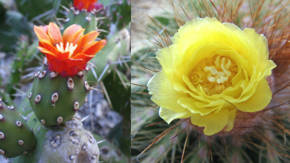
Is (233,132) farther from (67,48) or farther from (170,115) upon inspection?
(67,48)

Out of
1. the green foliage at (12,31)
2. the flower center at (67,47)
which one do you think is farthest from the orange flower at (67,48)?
the green foliage at (12,31)

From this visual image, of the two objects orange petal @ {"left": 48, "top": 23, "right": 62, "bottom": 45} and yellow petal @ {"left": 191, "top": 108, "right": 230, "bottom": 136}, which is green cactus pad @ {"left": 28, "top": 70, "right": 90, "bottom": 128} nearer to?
orange petal @ {"left": 48, "top": 23, "right": 62, "bottom": 45}

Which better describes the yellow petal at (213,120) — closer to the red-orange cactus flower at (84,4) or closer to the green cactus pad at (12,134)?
the green cactus pad at (12,134)

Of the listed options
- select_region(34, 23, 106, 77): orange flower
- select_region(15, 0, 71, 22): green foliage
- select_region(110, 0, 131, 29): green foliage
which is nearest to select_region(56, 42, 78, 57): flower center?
select_region(34, 23, 106, 77): orange flower

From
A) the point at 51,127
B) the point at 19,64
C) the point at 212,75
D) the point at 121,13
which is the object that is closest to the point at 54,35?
the point at 51,127

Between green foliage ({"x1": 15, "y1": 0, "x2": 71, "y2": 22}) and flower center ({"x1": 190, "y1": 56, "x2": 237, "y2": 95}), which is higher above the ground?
flower center ({"x1": 190, "y1": 56, "x2": 237, "y2": 95})
